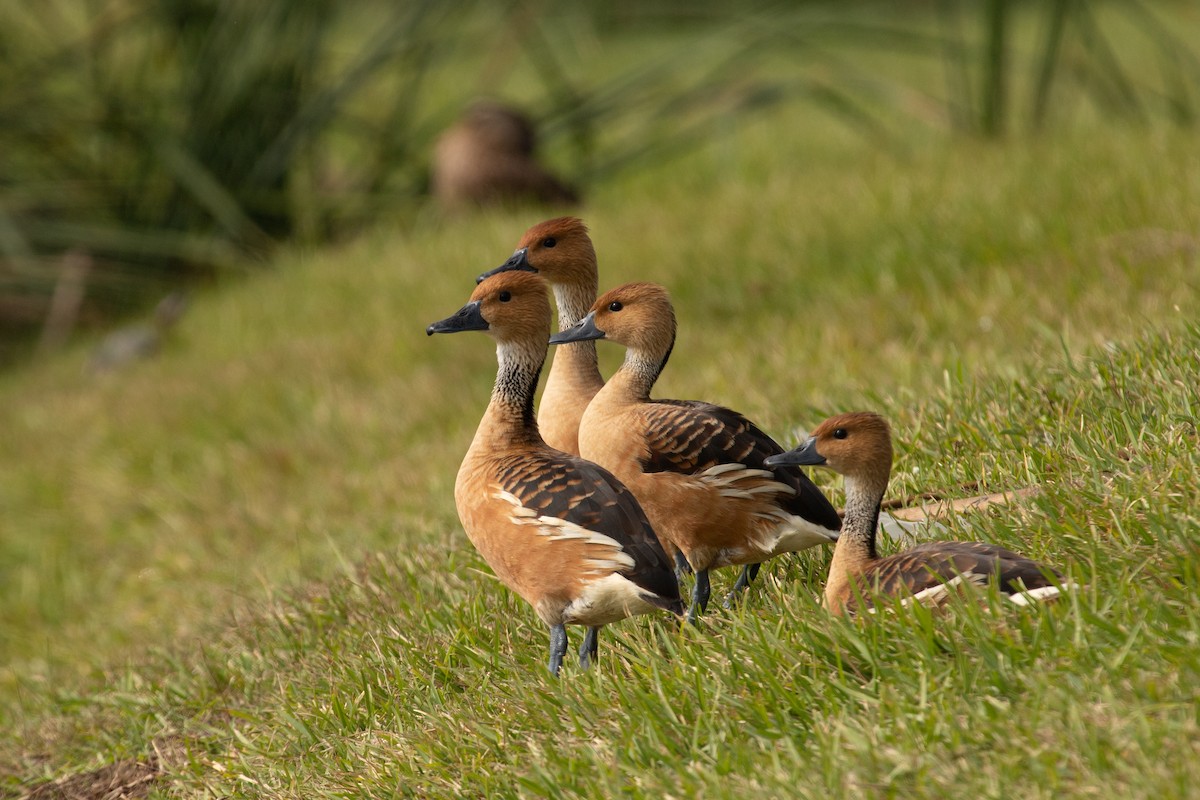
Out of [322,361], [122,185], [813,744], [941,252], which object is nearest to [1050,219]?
[941,252]

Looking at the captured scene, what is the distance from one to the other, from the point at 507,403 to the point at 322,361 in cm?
544

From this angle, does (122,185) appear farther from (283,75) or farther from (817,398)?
(817,398)

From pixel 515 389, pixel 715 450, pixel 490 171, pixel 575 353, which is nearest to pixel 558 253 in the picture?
pixel 575 353

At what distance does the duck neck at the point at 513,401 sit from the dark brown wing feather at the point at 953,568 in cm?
119

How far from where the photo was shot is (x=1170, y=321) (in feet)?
16.8

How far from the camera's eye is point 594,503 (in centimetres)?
352

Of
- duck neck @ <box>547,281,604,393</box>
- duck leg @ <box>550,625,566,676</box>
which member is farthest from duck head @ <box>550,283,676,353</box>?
duck leg @ <box>550,625,566,676</box>

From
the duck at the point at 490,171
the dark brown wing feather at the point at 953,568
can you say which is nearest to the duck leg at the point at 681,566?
the dark brown wing feather at the point at 953,568

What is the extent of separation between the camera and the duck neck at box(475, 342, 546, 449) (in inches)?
Result: 157

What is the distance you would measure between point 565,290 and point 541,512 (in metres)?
1.23

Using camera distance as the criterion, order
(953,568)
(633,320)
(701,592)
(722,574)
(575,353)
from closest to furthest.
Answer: (953,568) < (701,592) < (633,320) < (722,574) < (575,353)

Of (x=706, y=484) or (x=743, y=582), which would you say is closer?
(x=706, y=484)

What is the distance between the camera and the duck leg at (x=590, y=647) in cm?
364

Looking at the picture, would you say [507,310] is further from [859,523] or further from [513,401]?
[859,523]
